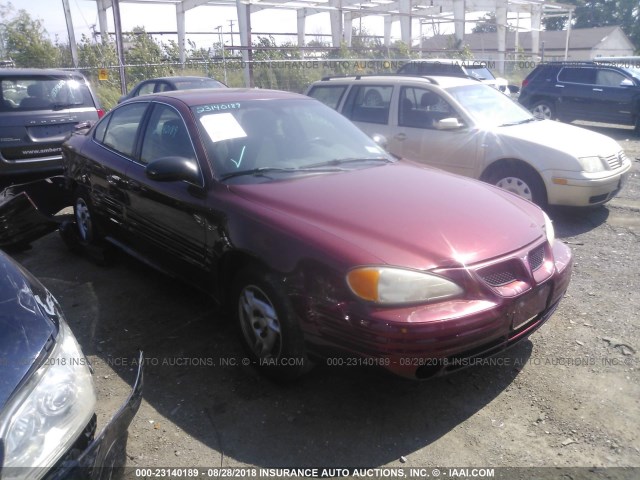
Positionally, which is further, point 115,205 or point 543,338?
point 115,205

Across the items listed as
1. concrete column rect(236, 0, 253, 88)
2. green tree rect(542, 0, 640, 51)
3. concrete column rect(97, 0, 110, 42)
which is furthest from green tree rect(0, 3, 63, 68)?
green tree rect(542, 0, 640, 51)

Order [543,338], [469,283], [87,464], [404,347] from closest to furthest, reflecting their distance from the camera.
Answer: [87,464] → [404,347] → [469,283] → [543,338]

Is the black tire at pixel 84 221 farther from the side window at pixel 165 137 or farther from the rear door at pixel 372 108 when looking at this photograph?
the rear door at pixel 372 108

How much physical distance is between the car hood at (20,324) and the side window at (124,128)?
2226 millimetres

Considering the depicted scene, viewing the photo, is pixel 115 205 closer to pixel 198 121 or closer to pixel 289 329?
pixel 198 121

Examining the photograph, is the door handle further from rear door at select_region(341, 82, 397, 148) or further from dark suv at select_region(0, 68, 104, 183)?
rear door at select_region(341, 82, 397, 148)

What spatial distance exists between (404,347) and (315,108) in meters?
2.47

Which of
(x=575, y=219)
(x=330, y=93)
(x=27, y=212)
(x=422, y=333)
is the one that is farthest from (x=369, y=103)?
(x=422, y=333)

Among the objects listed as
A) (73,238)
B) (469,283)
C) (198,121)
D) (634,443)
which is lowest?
(634,443)

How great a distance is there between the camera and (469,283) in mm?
2709

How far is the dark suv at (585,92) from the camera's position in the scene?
43.9 ft

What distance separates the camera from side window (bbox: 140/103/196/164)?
383cm

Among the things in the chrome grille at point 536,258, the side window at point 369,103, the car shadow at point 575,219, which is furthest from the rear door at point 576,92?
the chrome grille at point 536,258

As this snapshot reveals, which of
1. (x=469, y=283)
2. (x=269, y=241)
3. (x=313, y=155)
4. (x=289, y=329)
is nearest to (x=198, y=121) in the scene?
(x=313, y=155)
